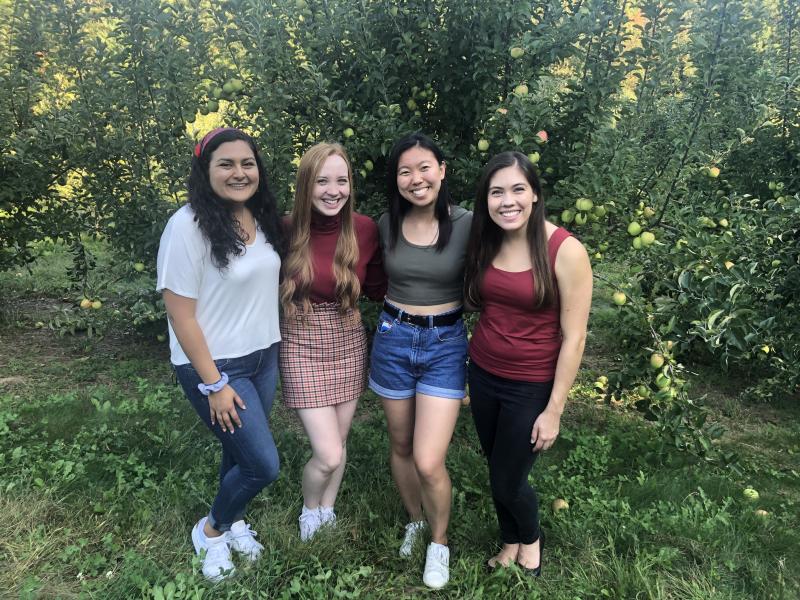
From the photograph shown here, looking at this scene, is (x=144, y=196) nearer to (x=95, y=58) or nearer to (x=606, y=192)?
(x=95, y=58)

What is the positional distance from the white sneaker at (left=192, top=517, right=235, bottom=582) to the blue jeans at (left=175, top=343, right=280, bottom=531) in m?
0.10

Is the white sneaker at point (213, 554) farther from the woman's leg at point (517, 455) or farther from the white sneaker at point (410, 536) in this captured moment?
the woman's leg at point (517, 455)

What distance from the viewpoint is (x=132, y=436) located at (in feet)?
10.9

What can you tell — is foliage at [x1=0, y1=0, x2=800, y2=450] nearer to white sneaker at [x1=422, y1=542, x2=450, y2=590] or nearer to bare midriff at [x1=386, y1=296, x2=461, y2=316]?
bare midriff at [x1=386, y1=296, x2=461, y2=316]

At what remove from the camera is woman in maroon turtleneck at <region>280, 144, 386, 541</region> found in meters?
2.24

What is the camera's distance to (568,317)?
6.48 ft

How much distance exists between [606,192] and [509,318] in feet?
3.36

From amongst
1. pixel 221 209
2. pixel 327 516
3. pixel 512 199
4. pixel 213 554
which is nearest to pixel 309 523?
pixel 327 516

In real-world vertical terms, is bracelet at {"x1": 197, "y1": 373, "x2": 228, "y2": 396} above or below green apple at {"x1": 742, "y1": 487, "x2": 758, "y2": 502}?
above

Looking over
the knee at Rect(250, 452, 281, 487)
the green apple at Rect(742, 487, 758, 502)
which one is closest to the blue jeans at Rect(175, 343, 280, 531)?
the knee at Rect(250, 452, 281, 487)

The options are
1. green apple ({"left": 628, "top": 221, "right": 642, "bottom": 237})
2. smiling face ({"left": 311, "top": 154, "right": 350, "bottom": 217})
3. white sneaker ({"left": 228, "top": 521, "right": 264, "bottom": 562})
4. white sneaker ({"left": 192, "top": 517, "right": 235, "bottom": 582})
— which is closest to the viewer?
smiling face ({"left": 311, "top": 154, "right": 350, "bottom": 217})

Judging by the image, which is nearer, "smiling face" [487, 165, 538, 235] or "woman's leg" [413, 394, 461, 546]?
"smiling face" [487, 165, 538, 235]

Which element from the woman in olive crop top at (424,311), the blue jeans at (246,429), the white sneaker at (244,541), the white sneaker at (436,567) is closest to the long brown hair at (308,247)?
the woman in olive crop top at (424,311)

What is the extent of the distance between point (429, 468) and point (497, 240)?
93cm
